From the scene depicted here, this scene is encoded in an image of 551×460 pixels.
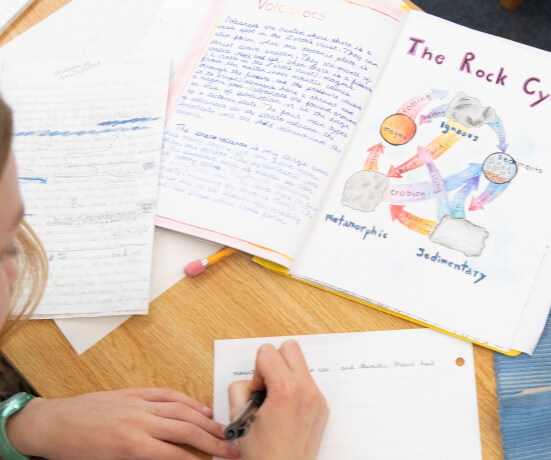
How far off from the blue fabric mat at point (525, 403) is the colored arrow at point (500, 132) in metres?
0.21

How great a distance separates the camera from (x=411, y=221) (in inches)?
24.5

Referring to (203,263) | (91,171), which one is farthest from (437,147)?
(91,171)

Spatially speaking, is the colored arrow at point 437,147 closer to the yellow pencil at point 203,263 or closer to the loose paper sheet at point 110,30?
the yellow pencil at point 203,263

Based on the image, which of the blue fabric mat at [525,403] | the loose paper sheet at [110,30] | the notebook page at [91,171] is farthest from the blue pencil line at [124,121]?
the blue fabric mat at [525,403]

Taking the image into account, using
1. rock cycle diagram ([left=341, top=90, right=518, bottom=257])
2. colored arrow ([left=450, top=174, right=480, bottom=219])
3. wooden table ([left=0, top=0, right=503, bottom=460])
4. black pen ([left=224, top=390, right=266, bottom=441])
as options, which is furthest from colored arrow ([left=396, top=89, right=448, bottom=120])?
black pen ([left=224, top=390, right=266, bottom=441])

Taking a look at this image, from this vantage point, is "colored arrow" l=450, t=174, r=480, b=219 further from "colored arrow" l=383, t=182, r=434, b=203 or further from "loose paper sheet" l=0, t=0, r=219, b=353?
"loose paper sheet" l=0, t=0, r=219, b=353

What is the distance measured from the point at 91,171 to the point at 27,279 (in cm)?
15

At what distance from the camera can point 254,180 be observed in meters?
0.65

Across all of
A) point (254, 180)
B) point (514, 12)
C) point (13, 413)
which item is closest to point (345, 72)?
point (254, 180)

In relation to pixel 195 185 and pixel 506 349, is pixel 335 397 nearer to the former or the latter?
pixel 506 349

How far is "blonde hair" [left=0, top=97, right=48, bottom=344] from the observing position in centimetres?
60

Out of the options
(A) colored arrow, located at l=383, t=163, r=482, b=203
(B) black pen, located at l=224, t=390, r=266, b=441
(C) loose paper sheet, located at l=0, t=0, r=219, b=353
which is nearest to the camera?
(B) black pen, located at l=224, t=390, r=266, b=441

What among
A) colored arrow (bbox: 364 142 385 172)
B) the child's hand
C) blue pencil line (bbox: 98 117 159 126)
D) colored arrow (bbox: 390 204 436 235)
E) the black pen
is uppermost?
colored arrow (bbox: 364 142 385 172)

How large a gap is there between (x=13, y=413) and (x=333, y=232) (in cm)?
43
